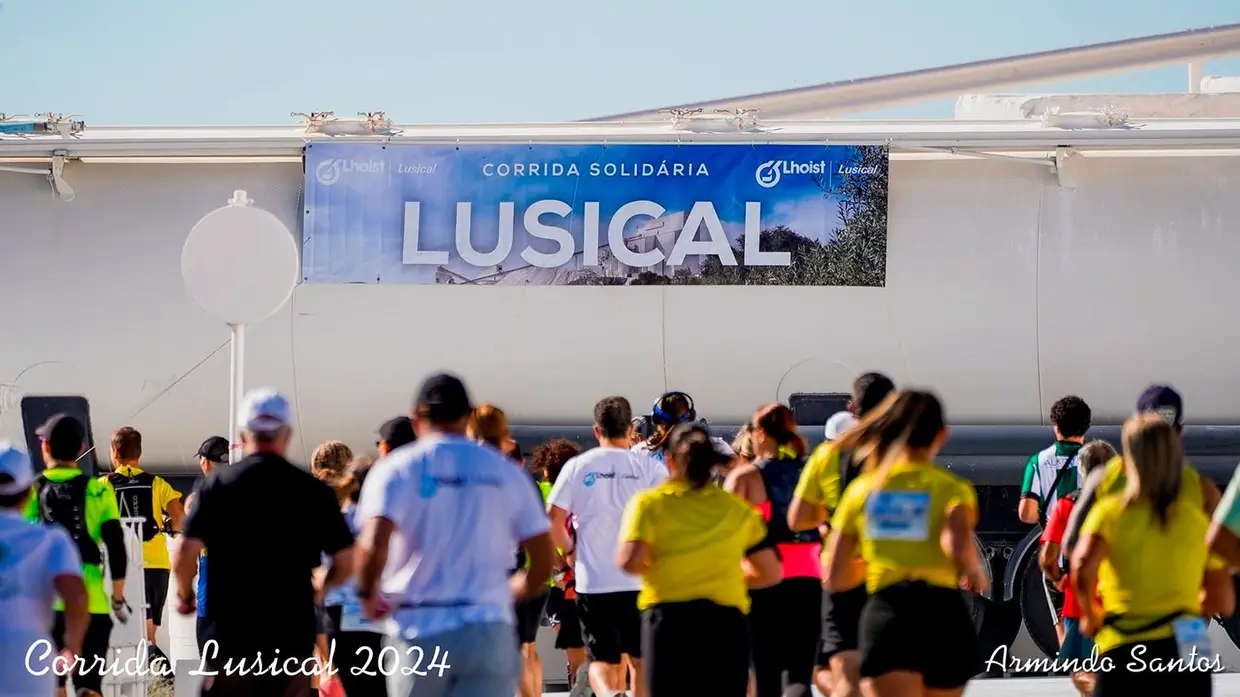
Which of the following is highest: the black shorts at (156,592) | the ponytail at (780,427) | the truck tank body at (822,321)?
the truck tank body at (822,321)

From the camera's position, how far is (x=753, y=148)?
394 inches

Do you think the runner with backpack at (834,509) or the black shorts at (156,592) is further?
the black shorts at (156,592)

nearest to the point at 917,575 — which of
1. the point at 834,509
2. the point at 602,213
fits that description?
the point at 834,509

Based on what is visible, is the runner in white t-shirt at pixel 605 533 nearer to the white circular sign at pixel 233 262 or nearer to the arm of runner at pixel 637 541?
the arm of runner at pixel 637 541

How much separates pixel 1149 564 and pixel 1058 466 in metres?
3.09

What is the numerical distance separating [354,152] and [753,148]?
2613mm

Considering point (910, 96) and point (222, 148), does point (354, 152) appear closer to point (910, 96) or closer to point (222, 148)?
point (222, 148)

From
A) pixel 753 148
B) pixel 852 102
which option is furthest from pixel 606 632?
pixel 852 102

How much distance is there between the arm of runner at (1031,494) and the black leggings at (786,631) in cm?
168

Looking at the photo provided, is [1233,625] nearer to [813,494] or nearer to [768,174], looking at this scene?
[768,174]

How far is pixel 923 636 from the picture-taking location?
5.03 m

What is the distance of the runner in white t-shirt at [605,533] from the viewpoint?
23.7 feet

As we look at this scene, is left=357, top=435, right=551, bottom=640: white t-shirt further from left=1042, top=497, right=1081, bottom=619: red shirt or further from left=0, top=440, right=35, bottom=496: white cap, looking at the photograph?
left=1042, top=497, right=1081, bottom=619: red shirt

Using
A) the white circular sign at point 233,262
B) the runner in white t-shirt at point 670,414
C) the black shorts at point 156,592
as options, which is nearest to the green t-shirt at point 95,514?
the white circular sign at point 233,262
